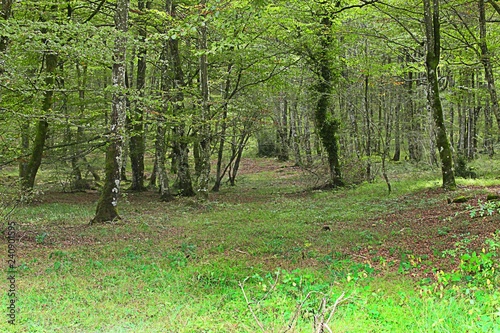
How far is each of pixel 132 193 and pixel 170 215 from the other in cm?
676

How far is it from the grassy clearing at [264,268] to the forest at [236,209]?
0.15 feet

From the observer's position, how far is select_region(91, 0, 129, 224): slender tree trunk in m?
10.9

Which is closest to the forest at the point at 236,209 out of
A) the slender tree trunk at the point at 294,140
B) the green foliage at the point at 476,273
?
the green foliage at the point at 476,273

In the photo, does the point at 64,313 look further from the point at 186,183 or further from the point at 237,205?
the point at 186,183

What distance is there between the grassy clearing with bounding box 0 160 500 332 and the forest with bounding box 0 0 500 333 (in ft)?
0.15

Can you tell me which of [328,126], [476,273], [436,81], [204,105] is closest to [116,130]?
[204,105]

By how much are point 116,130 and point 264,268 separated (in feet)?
20.7

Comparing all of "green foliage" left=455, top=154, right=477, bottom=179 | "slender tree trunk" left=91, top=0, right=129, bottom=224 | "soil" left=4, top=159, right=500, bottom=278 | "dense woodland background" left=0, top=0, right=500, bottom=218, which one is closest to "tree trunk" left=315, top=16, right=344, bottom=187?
"dense woodland background" left=0, top=0, right=500, bottom=218

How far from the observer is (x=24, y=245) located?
9.07 metres

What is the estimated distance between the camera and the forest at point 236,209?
5.07 metres

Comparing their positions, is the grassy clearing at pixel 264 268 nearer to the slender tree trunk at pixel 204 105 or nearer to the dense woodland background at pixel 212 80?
the slender tree trunk at pixel 204 105

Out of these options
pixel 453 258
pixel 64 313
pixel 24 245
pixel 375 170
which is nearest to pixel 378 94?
pixel 375 170

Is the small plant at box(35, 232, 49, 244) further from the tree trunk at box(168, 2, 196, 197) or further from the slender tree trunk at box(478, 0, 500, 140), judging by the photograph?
the slender tree trunk at box(478, 0, 500, 140)

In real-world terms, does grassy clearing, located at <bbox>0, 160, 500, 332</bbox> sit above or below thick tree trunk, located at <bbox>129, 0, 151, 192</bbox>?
below
